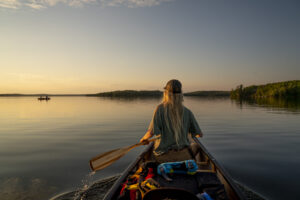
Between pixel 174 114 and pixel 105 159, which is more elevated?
pixel 174 114

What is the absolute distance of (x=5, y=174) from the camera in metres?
5.25

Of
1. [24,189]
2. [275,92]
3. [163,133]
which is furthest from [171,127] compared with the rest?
[275,92]

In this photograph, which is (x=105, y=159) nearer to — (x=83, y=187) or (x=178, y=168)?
(x=83, y=187)

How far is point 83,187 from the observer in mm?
4539

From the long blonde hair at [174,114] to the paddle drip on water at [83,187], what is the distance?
2.59 m

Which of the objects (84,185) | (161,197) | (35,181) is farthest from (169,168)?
(35,181)

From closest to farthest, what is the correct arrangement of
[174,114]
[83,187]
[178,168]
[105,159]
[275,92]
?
[178,168] → [174,114] → [105,159] → [83,187] → [275,92]

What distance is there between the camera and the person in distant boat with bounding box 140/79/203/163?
10.3 feet

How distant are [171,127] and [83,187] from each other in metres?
3.01

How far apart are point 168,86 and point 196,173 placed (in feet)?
4.93

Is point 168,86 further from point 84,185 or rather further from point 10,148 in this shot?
point 10,148

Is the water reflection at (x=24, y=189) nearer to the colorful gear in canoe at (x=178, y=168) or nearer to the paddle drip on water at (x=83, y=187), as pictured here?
the paddle drip on water at (x=83, y=187)

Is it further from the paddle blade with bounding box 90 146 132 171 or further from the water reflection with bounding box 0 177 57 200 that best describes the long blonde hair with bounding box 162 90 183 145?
the water reflection with bounding box 0 177 57 200

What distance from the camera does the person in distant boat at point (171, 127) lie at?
3.14 meters
